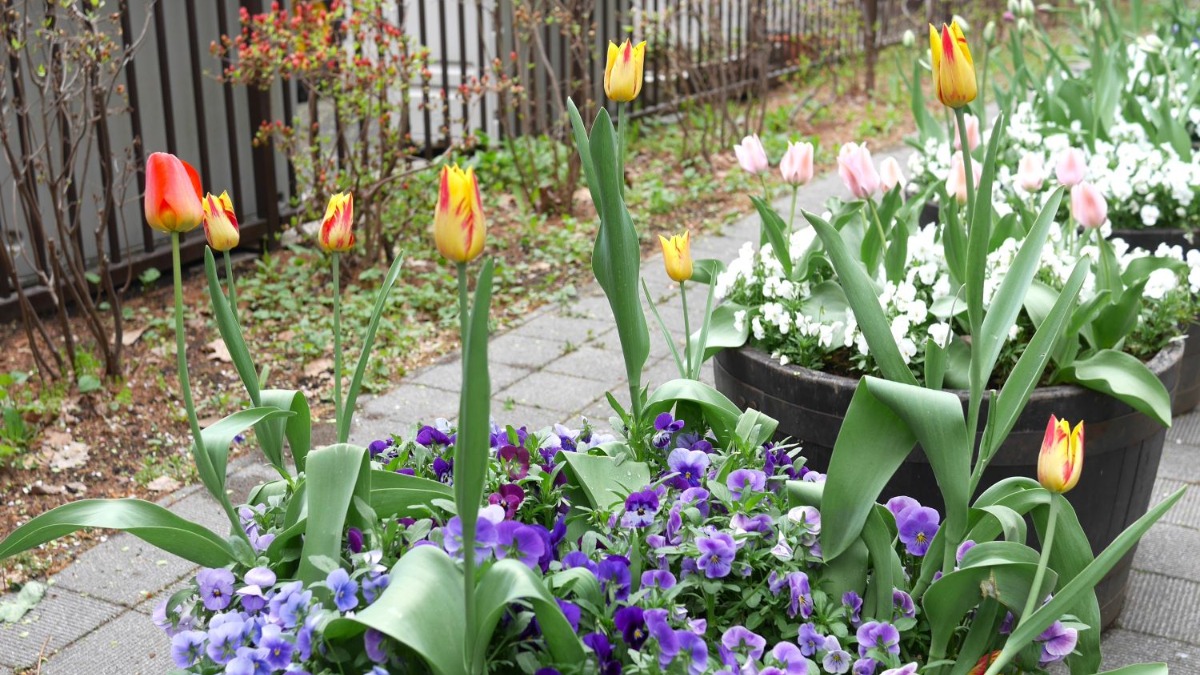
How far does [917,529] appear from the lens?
1.79 m

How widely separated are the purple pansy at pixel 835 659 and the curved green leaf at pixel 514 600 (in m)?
0.34

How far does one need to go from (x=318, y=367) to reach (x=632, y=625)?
2.83m

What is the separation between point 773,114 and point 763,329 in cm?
560

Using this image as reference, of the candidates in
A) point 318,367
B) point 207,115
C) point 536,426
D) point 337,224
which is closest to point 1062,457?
point 337,224

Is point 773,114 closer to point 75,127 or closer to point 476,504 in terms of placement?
point 75,127

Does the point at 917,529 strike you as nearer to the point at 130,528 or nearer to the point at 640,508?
the point at 640,508

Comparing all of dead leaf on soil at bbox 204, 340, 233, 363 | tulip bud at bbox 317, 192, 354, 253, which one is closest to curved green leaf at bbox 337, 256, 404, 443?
tulip bud at bbox 317, 192, 354, 253

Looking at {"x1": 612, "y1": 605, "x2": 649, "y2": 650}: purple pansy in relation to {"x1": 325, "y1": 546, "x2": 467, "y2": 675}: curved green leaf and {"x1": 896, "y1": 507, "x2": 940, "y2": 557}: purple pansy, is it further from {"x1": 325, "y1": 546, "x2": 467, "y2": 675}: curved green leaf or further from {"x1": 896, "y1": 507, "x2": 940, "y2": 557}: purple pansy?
{"x1": 896, "y1": 507, "x2": 940, "y2": 557}: purple pansy

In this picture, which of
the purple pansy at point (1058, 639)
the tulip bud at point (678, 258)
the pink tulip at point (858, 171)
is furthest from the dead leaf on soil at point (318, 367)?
the purple pansy at point (1058, 639)

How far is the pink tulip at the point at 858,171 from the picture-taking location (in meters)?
2.54

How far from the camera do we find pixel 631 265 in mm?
1862

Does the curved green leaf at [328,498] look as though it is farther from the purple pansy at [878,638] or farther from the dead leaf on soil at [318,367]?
the dead leaf on soil at [318,367]

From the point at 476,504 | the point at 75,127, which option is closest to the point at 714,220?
the point at 75,127

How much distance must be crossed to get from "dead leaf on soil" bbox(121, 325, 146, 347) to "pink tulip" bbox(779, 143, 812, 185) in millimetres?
2589
